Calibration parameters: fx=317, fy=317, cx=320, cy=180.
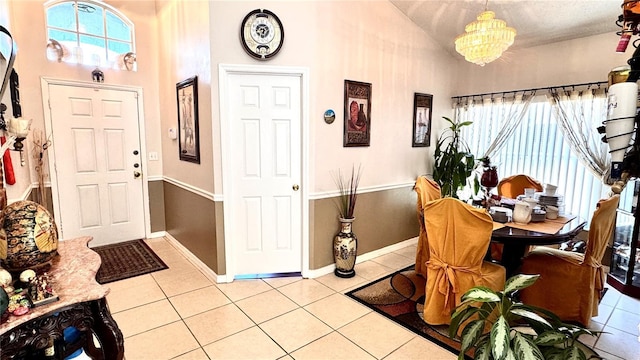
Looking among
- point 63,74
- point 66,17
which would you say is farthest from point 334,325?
point 66,17

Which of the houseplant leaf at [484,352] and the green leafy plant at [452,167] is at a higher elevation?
the green leafy plant at [452,167]

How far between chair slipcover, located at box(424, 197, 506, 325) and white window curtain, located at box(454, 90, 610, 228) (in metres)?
2.14

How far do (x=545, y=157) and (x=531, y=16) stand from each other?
165 centimetres

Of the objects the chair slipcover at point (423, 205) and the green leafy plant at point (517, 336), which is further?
the chair slipcover at point (423, 205)

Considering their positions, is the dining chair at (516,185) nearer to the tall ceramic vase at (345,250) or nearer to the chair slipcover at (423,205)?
the chair slipcover at (423,205)

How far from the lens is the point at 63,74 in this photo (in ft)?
12.0

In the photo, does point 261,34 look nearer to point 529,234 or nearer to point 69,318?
point 69,318

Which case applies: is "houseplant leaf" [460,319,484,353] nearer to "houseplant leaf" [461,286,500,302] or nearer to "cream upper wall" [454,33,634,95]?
"houseplant leaf" [461,286,500,302]

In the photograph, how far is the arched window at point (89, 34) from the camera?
3613 millimetres

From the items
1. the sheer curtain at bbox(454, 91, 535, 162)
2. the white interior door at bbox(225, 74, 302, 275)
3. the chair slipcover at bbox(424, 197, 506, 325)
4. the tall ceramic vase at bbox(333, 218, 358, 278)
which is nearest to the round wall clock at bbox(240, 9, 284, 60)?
the white interior door at bbox(225, 74, 302, 275)

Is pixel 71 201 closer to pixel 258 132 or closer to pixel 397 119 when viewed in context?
pixel 258 132

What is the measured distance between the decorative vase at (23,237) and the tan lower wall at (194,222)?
1819 mm

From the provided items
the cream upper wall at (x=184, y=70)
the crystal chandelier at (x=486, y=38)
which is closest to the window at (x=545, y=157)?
the crystal chandelier at (x=486, y=38)

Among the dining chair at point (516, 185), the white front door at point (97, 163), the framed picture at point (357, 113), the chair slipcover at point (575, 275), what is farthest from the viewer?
the white front door at point (97, 163)
